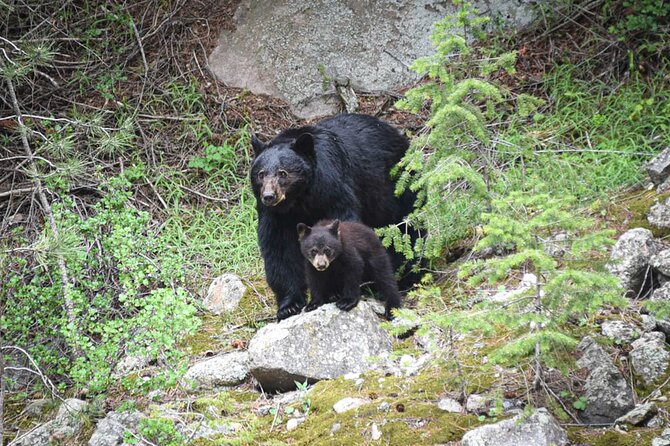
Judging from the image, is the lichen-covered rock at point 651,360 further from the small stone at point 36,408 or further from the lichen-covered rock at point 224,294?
the small stone at point 36,408

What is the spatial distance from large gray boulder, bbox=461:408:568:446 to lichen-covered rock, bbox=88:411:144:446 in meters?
2.10

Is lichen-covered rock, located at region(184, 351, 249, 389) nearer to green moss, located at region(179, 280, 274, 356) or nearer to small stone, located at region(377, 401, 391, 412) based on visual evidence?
green moss, located at region(179, 280, 274, 356)

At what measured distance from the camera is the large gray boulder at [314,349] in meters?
5.37

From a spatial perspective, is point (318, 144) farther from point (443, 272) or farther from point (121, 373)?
point (121, 373)

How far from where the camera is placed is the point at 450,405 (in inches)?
179

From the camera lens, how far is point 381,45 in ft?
32.8

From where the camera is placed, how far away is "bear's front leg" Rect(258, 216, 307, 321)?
6.55 meters

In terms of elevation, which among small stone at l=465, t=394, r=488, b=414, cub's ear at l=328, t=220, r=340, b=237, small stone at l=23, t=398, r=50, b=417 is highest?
cub's ear at l=328, t=220, r=340, b=237

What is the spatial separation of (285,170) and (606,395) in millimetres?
3067

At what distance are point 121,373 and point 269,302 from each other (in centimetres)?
144

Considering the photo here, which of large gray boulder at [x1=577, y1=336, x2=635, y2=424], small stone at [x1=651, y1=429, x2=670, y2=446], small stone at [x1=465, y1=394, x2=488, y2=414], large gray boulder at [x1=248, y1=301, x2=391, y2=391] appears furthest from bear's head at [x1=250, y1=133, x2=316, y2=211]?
small stone at [x1=651, y1=429, x2=670, y2=446]

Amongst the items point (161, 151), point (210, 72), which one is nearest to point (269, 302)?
point (161, 151)

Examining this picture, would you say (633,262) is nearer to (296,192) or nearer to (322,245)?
(322,245)

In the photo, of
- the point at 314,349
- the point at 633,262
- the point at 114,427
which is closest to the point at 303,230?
the point at 314,349
